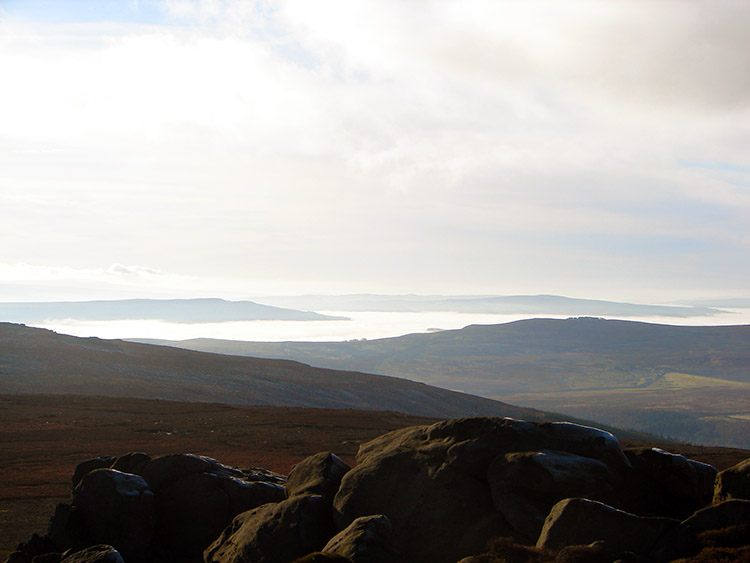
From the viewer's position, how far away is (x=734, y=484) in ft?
58.5

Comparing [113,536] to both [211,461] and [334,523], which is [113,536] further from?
[334,523]

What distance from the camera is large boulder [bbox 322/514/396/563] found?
683 inches

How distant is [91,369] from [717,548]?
11034cm

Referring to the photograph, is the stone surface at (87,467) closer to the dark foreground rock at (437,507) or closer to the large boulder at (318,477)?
the dark foreground rock at (437,507)

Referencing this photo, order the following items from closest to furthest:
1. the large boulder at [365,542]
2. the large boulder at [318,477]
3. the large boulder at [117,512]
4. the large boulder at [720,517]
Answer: the large boulder at [720,517] < the large boulder at [365,542] < the large boulder at [318,477] < the large boulder at [117,512]

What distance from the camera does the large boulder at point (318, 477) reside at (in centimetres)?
2144

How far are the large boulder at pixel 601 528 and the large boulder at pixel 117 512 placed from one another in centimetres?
1298

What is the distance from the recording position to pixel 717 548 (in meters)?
14.6

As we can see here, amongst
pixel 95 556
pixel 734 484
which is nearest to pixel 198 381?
pixel 95 556

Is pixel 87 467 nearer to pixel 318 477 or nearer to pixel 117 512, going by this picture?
pixel 117 512

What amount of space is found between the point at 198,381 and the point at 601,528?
10285cm

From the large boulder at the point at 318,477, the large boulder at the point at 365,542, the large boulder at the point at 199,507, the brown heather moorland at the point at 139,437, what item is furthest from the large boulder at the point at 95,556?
the large boulder at the point at 365,542

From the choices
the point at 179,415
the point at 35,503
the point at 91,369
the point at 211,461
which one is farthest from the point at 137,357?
the point at 211,461

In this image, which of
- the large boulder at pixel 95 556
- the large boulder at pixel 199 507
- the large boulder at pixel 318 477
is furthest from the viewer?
the large boulder at pixel 199 507
